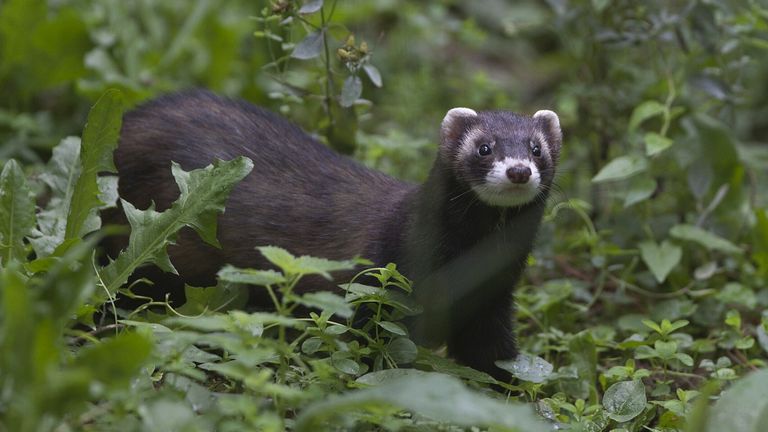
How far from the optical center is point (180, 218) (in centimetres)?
392

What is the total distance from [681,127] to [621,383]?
2.42 m

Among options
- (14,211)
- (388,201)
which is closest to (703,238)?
(388,201)

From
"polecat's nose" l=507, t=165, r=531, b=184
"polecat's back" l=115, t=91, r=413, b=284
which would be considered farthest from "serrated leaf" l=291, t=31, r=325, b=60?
"polecat's nose" l=507, t=165, r=531, b=184

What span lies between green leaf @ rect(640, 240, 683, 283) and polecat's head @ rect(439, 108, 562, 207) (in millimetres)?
1081

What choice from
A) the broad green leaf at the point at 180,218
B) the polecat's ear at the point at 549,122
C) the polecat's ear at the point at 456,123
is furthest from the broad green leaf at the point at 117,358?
the polecat's ear at the point at 549,122

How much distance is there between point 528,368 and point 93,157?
77.8 inches

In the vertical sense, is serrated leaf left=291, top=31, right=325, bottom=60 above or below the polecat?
above

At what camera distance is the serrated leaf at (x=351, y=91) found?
472cm

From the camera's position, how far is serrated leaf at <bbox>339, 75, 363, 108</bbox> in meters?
4.72

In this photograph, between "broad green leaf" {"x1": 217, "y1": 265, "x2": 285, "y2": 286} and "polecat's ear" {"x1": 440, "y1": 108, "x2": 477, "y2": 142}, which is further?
"polecat's ear" {"x1": 440, "y1": 108, "x2": 477, "y2": 142}

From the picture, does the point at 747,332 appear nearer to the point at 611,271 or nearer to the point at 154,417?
the point at 611,271

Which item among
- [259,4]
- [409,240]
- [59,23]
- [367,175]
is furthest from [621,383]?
[259,4]

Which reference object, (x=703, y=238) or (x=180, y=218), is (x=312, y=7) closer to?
(x=180, y=218)

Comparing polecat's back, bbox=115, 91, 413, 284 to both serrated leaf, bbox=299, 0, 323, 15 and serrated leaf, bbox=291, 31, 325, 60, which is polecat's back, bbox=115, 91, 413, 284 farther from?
serrated leaf, bbox=299, 0, 323, 15
